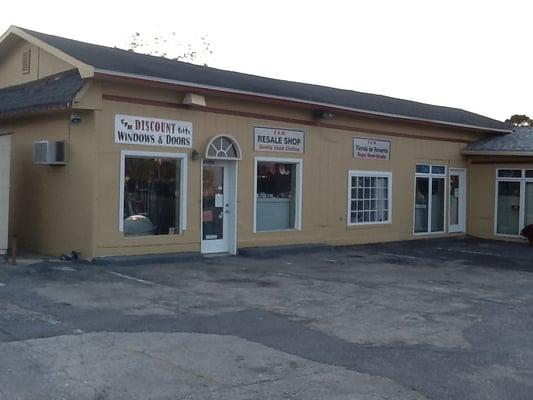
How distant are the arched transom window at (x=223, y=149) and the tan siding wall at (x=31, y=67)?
327 cm

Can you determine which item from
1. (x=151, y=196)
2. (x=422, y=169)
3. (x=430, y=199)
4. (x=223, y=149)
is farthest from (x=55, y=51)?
(x=430, y=199)

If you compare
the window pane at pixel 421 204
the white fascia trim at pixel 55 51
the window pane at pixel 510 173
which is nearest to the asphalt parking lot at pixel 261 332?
the white fascia trim at pixel 55 51

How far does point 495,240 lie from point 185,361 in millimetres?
16587

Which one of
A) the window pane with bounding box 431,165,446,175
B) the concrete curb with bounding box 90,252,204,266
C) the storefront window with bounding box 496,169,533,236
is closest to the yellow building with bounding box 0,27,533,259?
the concrete curb with bounding box 90,252,204,266

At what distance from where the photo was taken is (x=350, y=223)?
18.3 meters

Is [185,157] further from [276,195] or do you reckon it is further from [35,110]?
[35,110]

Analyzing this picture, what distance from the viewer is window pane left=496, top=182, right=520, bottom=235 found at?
69.4 feet

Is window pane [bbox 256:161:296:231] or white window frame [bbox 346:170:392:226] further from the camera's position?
white window frame [bbox 346:170:392:226]

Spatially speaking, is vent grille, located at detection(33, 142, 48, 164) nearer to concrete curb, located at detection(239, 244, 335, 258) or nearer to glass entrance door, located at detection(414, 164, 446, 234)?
concrete curb, located at detection(239, 244, 335, 258)

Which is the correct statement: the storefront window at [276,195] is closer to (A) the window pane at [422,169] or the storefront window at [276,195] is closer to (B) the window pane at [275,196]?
(B) the window pane at [275,196]

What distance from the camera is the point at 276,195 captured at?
16.5 metres

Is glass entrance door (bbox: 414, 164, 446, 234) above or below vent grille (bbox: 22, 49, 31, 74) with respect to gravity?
below

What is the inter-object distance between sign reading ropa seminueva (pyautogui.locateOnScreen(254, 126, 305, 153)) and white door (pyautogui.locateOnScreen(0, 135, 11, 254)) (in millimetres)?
5331

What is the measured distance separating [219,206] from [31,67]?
5223 mm
